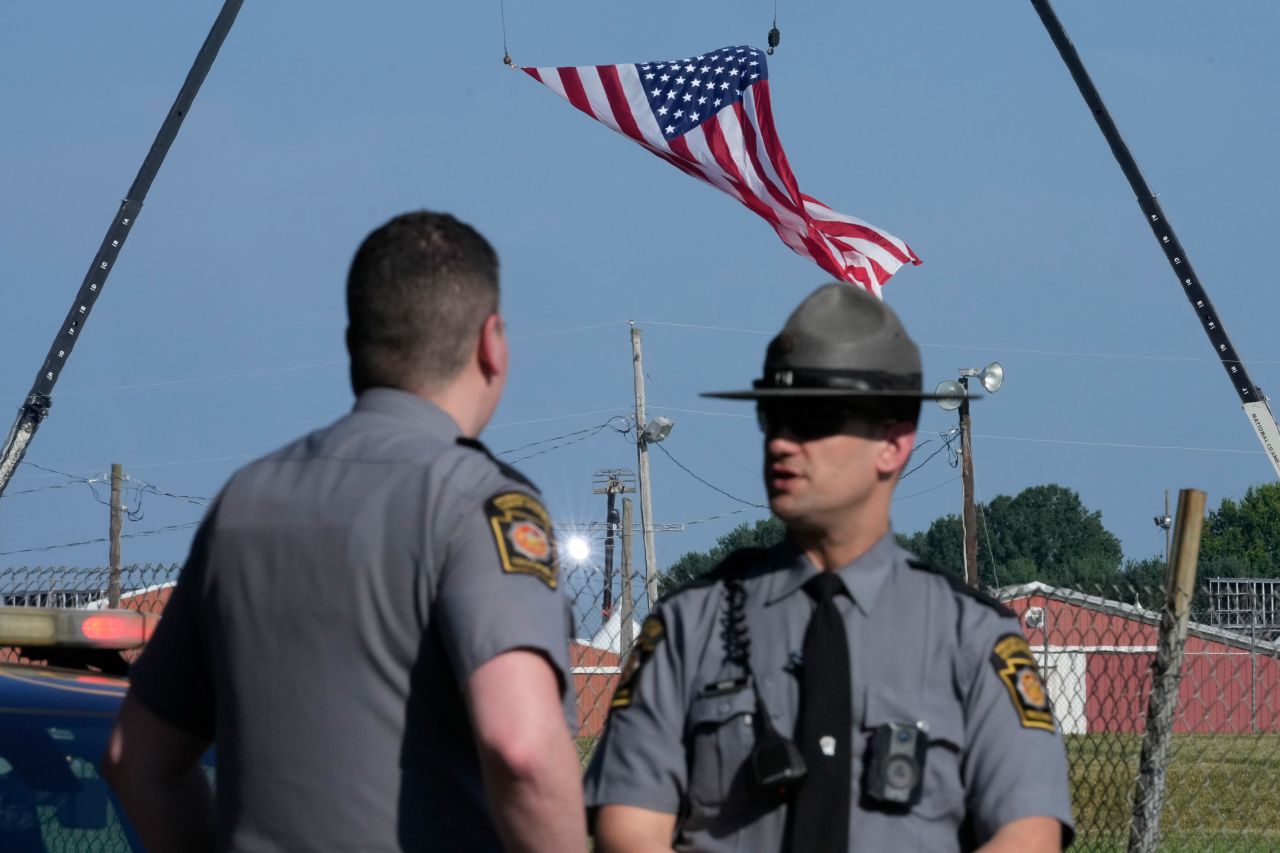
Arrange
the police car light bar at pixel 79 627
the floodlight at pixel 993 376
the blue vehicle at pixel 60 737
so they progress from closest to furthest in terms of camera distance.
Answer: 1. the blue vehicle at pixel 60 737
2. the police car light bar at pixel 79 627
3. the floodlight at pixel 993 376

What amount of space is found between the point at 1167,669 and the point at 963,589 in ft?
8.56

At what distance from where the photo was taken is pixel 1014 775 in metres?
2.61

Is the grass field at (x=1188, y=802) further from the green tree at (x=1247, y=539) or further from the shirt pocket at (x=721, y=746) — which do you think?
the green tree at (x=1247, y=539)

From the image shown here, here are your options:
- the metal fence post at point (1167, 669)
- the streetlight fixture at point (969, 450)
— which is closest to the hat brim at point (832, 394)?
the metal fence post at point (1167, 669)

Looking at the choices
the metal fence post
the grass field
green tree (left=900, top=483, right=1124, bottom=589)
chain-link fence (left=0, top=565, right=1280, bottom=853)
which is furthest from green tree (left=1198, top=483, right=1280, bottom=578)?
the metal fence post

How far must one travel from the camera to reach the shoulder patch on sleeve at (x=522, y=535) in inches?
99.0

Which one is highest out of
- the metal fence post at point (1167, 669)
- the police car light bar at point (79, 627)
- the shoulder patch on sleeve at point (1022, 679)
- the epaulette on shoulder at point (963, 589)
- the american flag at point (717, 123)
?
the american flag at point (717, 123)

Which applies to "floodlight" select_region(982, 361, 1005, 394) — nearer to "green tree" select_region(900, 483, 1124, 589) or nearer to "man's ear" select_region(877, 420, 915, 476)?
"man's ear" select_region(877, 420, 915, 476)

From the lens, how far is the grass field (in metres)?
7.96

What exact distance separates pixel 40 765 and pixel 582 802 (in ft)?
6.23

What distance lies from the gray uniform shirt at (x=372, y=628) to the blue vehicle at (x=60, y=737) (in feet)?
4.49

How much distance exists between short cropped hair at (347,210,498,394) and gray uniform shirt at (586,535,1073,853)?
546mm

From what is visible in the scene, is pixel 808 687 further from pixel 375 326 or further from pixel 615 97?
pixel 615 97

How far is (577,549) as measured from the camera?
5246 millimetres
